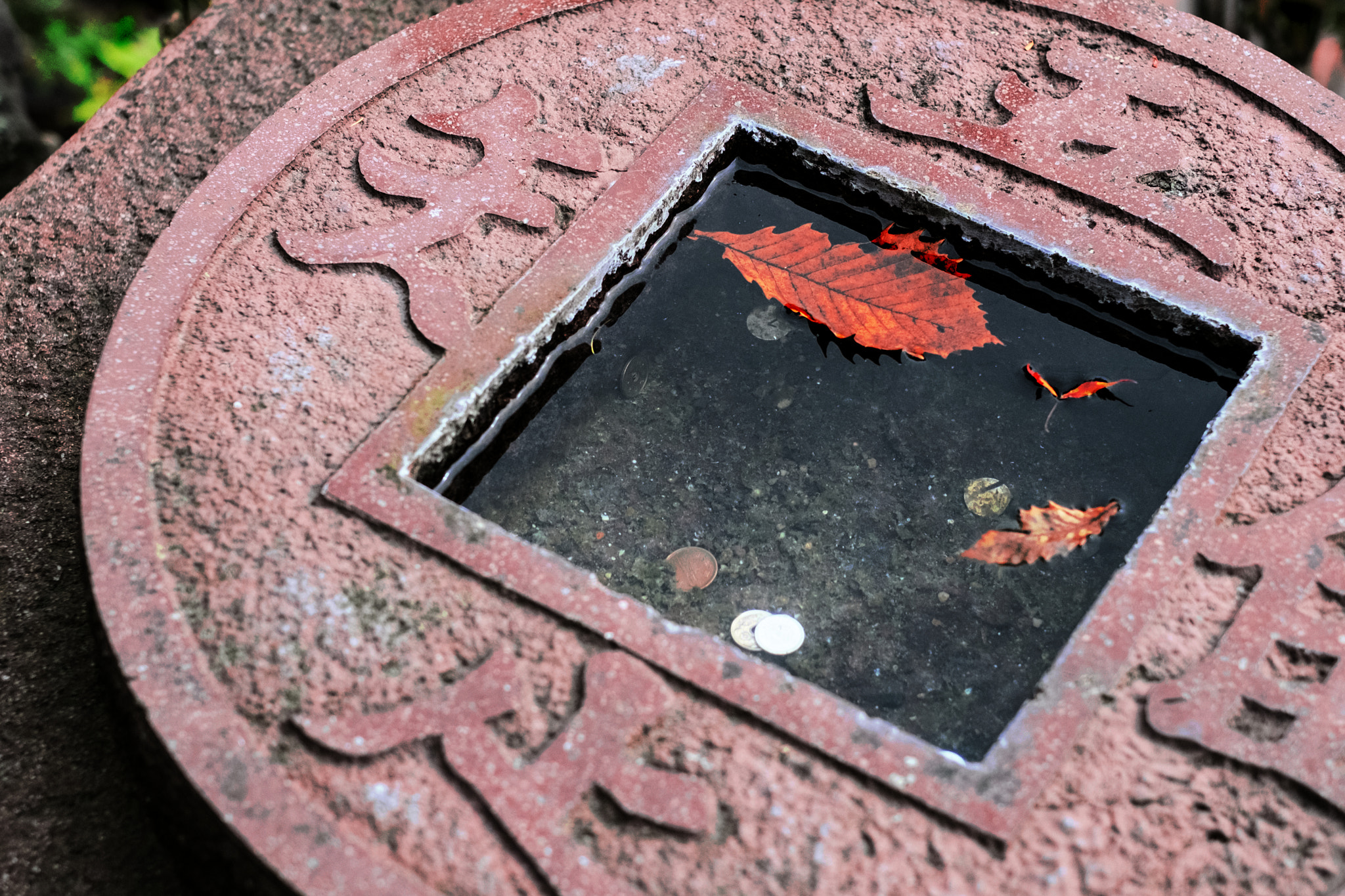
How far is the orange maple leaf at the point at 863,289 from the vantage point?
1.89 meters

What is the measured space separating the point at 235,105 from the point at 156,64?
0.25 m

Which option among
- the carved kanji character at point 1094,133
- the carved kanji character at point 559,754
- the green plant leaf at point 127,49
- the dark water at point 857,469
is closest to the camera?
the carved kanji character at point 559,754

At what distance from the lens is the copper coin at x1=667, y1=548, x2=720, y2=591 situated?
1739 millimetres

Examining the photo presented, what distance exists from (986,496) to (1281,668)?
1.79ft

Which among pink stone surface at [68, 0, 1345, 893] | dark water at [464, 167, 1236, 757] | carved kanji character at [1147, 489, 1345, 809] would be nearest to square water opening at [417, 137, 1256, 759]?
dark water at [464, 167, 1236, 757]

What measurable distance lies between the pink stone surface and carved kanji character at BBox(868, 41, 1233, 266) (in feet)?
0.12

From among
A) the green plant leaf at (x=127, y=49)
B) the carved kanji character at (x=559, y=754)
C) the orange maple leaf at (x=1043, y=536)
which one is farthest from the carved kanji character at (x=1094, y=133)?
the green plant leaf at (x=127, y=49)

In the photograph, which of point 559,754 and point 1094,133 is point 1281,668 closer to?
point 559,754

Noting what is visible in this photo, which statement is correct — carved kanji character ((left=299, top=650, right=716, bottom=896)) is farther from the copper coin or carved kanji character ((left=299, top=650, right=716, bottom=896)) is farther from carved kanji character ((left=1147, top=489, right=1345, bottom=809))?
carved kanji character ((left=1147, top=489, right=1345, bottom=809))

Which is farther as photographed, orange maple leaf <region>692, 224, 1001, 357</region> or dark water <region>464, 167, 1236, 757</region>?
orange maple leaf <region>692, 224, 1001, 357</region>

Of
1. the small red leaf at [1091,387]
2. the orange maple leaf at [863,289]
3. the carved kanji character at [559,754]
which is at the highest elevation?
the small red leaf at [1091,387]

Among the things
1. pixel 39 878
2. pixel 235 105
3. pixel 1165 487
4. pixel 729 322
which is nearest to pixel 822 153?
pixel 729 322

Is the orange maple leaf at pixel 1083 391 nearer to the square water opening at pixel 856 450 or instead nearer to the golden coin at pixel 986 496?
the square water opening at pixel 856 450

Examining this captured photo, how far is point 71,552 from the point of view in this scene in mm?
1771
